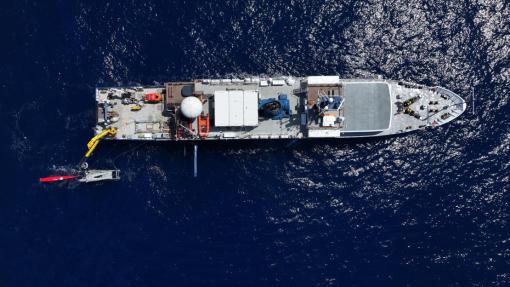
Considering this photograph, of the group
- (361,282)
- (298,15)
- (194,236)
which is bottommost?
(361,282)

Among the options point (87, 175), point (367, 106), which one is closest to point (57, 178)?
point (87, 175)

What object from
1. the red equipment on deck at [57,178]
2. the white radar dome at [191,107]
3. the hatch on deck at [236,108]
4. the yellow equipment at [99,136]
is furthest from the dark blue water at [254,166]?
A: the white radar dome at [191,107]

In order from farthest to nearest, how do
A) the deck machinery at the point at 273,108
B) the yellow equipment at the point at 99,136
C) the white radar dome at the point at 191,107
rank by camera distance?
the yellow equipment at the point at 99,136 < the deck machinery at the point at 273,108 < the white radar dome at the point at 191,107

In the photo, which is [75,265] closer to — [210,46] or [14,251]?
[14,251]

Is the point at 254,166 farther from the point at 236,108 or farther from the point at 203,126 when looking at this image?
the point at 236,108

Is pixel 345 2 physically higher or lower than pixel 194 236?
higher

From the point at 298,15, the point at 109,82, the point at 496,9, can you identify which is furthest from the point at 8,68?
the point at 496,9

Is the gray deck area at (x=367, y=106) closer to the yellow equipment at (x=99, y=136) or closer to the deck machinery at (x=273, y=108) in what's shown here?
the deck machinery at (x=273, y=108)

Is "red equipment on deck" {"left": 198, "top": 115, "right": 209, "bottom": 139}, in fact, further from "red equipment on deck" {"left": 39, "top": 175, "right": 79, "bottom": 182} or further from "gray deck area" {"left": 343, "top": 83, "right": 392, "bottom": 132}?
"red equipment on deck" {"left": 39, "top": 175, "right": 79, "bottom": 182}
